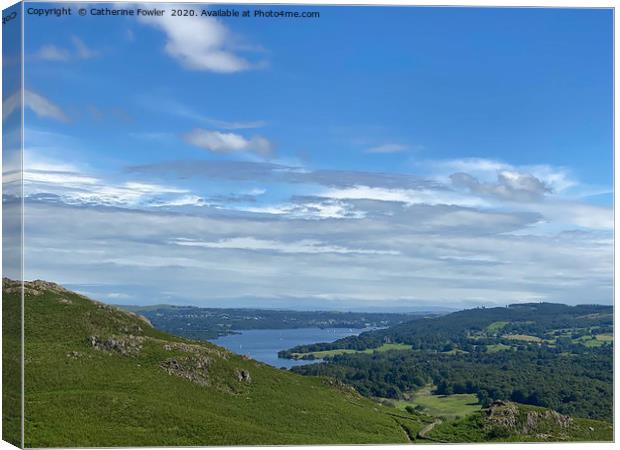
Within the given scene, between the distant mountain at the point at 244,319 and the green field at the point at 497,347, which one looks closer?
the distant mountain at the point at 244,319

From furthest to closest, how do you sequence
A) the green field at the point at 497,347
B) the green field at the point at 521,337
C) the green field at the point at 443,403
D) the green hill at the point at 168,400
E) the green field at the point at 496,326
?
the green field at the point at 521,337, the green field at the point at 497,347, the green field at the point at 496,326, the green field at the point at 443,403, the green hill at the point at 168,400

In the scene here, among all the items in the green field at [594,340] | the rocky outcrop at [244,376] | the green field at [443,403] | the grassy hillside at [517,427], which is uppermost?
the green field at [594,340]

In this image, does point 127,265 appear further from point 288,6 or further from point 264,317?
point 288,6

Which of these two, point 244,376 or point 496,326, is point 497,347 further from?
point 244,376

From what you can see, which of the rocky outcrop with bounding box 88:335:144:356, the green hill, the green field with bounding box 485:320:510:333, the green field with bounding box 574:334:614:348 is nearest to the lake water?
the green hill

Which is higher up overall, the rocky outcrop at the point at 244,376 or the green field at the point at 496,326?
the green field at the point at 496,326

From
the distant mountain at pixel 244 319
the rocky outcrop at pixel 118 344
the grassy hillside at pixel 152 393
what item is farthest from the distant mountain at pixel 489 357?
the rocky outcrop at pixel 118 344

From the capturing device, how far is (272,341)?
2403 cm

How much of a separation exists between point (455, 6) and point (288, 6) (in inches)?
184

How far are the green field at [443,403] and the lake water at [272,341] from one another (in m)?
2.69

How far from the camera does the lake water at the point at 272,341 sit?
77.9 ft

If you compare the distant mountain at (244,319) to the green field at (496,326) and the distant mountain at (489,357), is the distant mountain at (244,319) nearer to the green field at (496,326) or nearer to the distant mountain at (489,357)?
the distant mountain at (489,357)

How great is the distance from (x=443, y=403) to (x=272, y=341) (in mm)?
5738

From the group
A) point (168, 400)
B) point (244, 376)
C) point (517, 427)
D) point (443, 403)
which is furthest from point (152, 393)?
point (517, 427)
